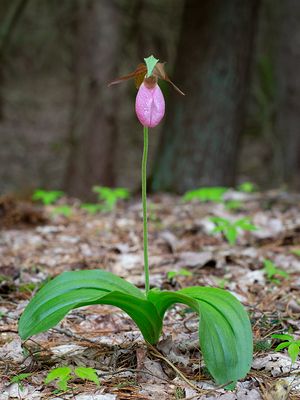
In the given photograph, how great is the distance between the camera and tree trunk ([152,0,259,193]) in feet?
15.7

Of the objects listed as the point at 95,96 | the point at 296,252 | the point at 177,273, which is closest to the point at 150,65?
the point at 177,273

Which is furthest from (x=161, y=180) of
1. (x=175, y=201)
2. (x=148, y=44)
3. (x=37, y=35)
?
(x=37, y=35)

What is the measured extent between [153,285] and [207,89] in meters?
2.87

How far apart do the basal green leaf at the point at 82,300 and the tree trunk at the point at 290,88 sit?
464cm

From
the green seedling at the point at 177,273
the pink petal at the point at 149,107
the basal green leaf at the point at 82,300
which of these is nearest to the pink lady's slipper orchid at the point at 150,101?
the pink petal at the point at 149,107

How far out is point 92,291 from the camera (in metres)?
1.51

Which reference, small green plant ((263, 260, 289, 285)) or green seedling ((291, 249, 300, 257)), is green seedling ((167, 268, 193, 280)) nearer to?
small green plant ((263, 260, 289, 285))

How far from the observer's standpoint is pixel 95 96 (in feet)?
16.8

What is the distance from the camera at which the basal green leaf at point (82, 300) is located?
1427 millimetres

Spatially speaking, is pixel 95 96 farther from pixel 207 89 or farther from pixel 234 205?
pixel 234 205

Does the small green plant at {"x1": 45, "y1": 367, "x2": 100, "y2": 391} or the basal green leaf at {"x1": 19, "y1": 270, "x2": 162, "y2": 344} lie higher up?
the basal green leaf at {"x1": 19, "y1": 270, "x2": 162, "y2": 344}

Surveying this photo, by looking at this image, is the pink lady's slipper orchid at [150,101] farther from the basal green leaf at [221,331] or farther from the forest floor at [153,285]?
the forest floor at [153,285]

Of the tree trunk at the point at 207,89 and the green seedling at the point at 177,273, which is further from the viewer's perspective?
the tree trunk at the point at 207,89

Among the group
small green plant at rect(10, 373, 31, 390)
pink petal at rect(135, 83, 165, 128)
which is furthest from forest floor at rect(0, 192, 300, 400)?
pink petal at rect(135, 83, 165, 128)
